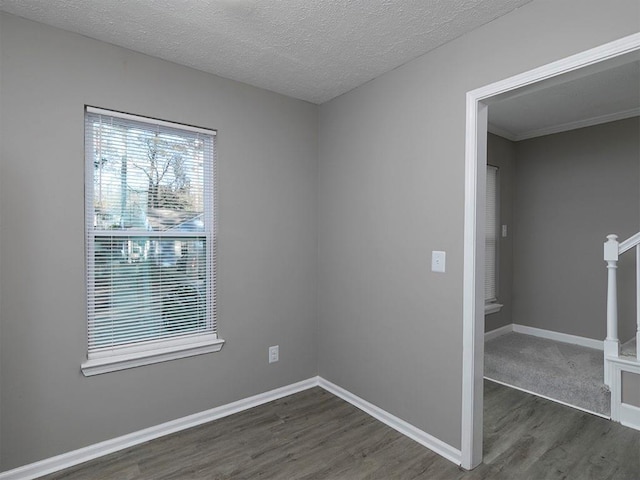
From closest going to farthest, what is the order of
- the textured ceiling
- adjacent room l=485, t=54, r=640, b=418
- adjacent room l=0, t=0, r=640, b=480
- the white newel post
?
the textured ceiling
adjacent room l=0, t=0, r=640, b=480
the white newel post
adjacent room l=485, t=54, r=640, b=418

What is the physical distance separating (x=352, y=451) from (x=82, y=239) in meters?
2.08

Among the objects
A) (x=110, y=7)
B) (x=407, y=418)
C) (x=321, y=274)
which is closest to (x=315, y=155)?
(x=321, y=274)

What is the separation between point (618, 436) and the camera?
93.6 inches

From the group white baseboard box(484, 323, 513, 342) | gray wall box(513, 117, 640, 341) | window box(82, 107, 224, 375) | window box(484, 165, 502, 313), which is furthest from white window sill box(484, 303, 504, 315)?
window box(82, 107, 224, 375)

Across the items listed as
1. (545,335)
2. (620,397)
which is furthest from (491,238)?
(620,397)

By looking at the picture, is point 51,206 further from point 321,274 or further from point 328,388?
point 328,388

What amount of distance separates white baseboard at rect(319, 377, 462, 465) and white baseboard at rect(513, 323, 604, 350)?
2.75 m

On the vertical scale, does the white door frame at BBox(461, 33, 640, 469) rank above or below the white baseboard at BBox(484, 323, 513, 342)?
above

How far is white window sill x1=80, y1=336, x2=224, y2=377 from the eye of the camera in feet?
→ 6.97

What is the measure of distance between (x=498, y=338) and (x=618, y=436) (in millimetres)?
1828

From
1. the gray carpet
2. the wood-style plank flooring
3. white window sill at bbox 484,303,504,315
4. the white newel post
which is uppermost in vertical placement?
the white newel post

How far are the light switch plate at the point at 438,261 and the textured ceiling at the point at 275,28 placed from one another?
127 cm

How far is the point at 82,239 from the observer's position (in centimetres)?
210

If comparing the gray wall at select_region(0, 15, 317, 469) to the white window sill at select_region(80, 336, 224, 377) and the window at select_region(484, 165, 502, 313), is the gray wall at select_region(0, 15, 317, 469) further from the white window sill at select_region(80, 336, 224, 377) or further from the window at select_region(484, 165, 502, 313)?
the window at select_region(484, 165, 502, 313)
